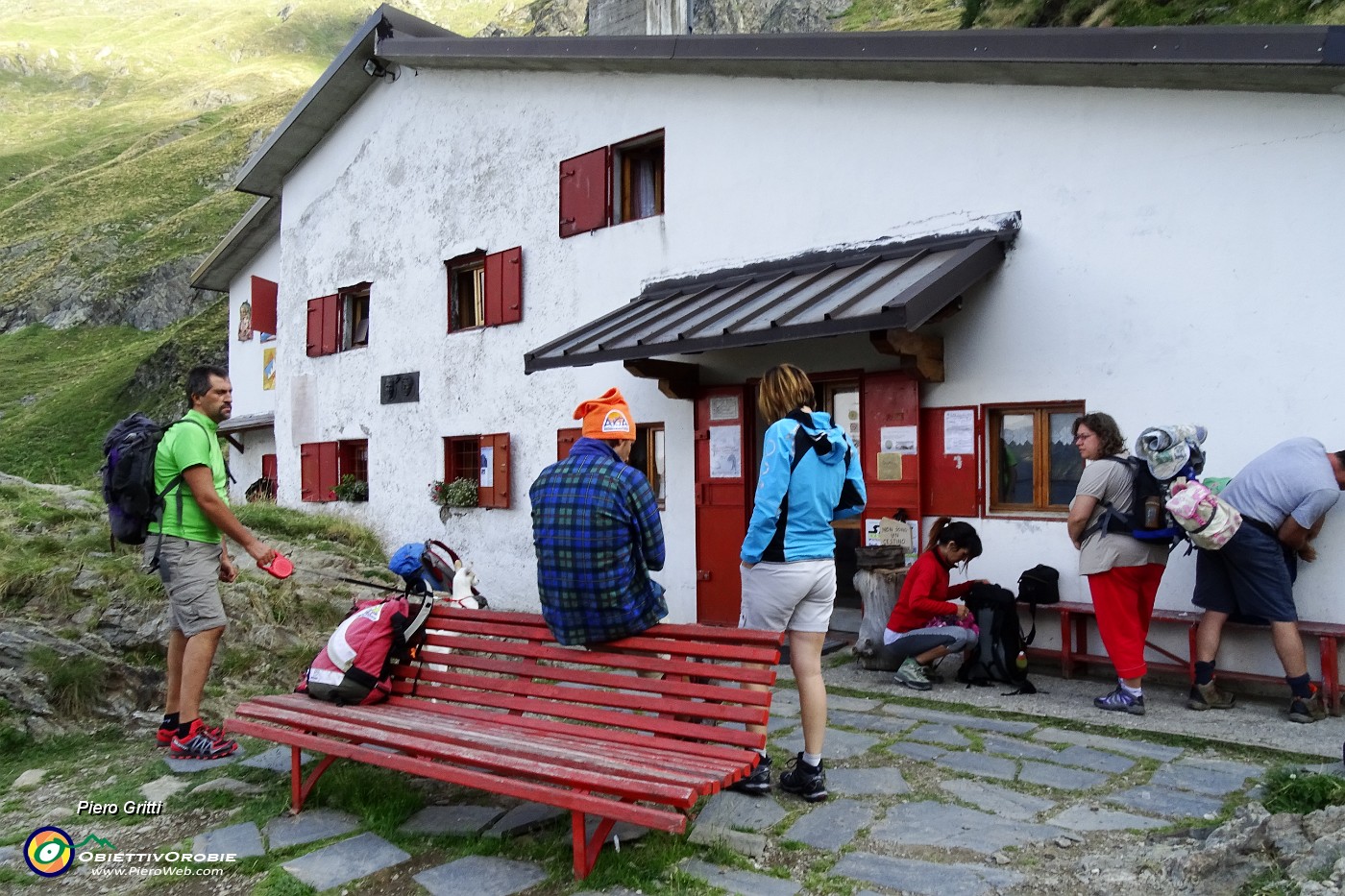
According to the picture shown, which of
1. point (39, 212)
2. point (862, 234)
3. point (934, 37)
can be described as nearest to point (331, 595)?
point (862, 234)

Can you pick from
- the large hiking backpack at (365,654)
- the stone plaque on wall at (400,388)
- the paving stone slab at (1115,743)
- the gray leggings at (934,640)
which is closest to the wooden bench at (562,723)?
the large hiking backpack at (365,654)

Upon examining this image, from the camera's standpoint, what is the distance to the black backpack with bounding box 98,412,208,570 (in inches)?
192

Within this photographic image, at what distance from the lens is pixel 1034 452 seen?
23.6ft

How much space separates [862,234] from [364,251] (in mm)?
8017

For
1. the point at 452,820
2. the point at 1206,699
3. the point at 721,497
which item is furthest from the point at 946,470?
the point at 452,820

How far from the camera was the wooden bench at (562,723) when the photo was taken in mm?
3387

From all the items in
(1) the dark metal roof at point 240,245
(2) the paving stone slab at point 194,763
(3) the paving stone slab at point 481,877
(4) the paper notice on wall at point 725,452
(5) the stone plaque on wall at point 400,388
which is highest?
(1) the dark metal roof at point 240,245

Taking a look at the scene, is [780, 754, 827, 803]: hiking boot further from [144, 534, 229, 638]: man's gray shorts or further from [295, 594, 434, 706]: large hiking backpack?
[144, 534, 229, 638]: man's gray shorts

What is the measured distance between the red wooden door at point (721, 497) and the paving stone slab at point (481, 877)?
5.22 metres

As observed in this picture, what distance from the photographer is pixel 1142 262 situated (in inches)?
259

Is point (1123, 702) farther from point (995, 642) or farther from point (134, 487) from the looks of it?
point (134, 487)

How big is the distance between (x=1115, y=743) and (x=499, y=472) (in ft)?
24.6

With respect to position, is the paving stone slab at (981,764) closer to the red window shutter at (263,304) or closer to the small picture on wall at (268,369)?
the red window shutter at (263,304)

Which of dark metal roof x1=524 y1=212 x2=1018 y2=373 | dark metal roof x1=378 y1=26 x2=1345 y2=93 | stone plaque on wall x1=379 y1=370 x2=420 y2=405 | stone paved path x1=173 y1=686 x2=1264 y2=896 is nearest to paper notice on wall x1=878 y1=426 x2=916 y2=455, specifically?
dark metal roof x1=524 y1=212 x2=1018 y2=373
